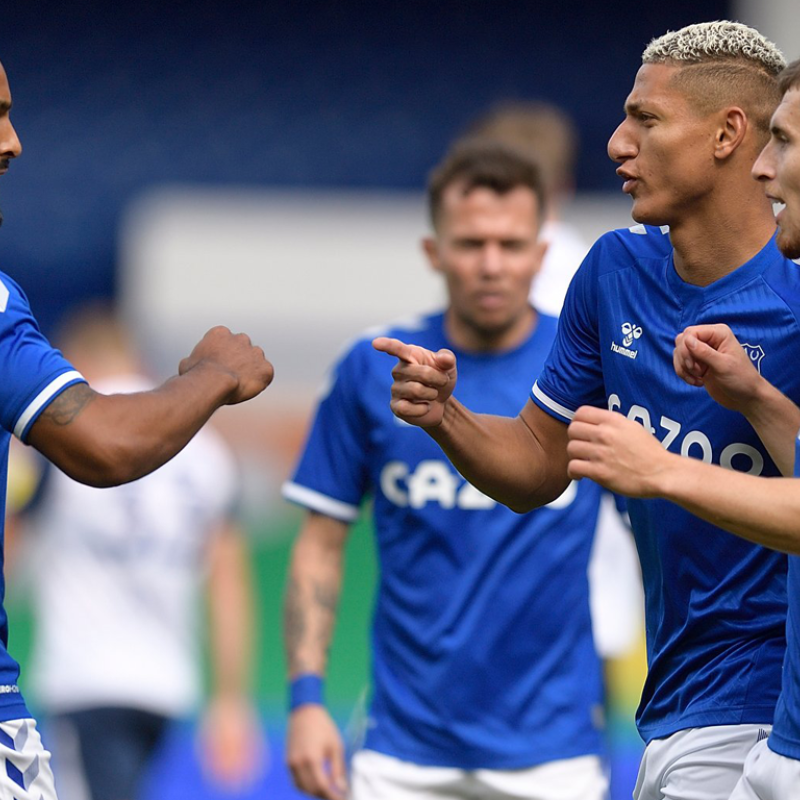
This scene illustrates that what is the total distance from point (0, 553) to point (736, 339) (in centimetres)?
159

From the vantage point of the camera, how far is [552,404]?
146 inches

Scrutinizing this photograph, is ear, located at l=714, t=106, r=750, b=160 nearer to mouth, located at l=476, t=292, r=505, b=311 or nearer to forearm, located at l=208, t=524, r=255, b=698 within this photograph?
mouth, located at l=476, t=292, r=505, b=311

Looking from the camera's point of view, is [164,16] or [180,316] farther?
[164,16]

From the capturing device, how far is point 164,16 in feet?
52.9

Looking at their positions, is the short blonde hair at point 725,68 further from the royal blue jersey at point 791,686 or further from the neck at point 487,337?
the neck at point 487,337

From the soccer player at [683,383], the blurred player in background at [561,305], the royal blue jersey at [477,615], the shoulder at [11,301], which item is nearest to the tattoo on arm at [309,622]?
the royal blue jersey at [477,615]

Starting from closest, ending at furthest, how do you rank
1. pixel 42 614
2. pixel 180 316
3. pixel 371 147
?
pixel 42 614, pixel 180 316, pixel 371 147

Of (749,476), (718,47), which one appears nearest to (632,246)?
(718,47)

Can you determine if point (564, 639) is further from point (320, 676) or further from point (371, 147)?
point (371, 147)

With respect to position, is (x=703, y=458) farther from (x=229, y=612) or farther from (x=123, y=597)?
(x=229, y=612)

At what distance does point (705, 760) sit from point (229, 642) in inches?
166

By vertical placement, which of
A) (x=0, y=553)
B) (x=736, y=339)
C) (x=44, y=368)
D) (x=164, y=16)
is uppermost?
(x=164, y=16)

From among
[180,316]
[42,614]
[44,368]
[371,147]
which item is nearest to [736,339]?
[44,368]

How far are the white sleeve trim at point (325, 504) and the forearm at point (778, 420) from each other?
2.11 metres
